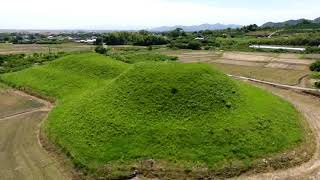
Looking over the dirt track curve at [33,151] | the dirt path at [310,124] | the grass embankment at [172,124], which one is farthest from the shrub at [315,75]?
the grass embankment at [172,124]

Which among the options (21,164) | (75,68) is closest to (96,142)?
(21,164)

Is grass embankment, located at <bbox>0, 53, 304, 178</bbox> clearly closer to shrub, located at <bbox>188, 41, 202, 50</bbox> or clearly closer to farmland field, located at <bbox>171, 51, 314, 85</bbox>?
farmland field, located at <bbox>171, 51, 314, 85</bbox>

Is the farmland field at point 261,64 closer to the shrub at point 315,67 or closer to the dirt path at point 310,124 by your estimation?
the shrub at point 315,67

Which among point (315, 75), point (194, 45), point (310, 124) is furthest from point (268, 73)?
point (194, 45)

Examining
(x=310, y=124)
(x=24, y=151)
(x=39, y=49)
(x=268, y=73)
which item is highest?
(x=39, y=49)

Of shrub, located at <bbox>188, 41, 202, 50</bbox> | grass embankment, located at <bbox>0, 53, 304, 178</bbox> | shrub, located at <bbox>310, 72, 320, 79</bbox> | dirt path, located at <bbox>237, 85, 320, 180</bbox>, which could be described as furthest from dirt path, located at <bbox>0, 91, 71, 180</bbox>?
shrub, located at <bbox>188, 41, 202, 50</bbox>

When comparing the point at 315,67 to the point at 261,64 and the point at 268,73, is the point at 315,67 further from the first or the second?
the point at 261,64

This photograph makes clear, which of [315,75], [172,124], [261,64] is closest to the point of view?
[172,124]
